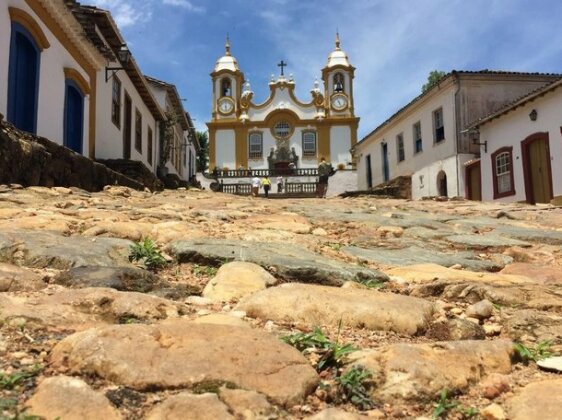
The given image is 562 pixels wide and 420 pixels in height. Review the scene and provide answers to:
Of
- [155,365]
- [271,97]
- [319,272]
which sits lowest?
[155,365]

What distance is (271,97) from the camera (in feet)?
140

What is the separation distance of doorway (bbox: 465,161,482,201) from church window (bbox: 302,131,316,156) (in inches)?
840

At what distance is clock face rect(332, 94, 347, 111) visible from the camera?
4119cm

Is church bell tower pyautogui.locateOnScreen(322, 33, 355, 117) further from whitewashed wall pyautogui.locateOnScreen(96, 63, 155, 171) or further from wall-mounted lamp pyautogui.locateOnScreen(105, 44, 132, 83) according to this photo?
wall-mounted lamp pyautogui.locateOnScreen(105, 44, 132, 83)

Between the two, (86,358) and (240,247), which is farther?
(240,247)

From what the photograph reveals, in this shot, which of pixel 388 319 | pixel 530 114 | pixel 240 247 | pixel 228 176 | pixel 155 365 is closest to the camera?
pixel 155 365

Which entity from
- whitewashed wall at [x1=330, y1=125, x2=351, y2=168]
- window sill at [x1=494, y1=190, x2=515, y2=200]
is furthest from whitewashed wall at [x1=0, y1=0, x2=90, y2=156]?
whitewashed wall at [x1=330, y1=125, x2=351, y2=168]

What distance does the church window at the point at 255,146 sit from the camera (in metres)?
41.5

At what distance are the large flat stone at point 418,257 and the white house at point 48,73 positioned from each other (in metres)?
6.84

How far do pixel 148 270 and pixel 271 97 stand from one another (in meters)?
39.9

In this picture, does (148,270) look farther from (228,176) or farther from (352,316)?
(228,176)

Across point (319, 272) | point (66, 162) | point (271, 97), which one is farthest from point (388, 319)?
point (271, 97)

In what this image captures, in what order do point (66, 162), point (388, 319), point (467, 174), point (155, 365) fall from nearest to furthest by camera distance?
point (155, 365), point (388, 319), point (66, 162), point (467, 174)

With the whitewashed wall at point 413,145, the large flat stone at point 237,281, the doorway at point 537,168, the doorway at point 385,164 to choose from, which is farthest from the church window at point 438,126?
the large flat stone at point 237,281
